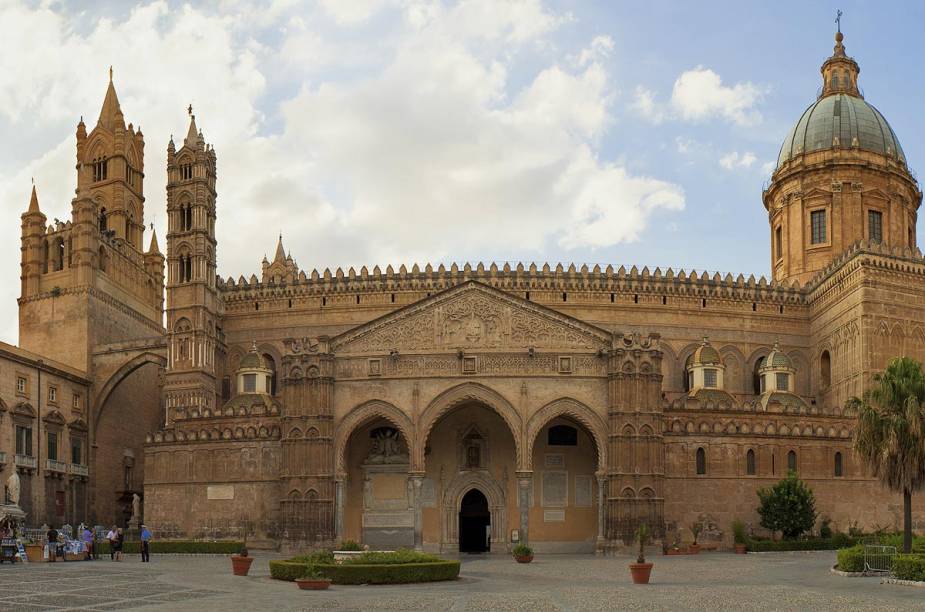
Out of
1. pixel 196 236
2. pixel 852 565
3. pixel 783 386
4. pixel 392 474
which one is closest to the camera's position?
pixel 852 565

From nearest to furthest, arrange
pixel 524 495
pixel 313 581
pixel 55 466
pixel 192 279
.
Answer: pixel 313 581, pixel 524 495, pixel 55 466, pixel 192 279

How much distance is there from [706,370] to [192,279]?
26831 mm

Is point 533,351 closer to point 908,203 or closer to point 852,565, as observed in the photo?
point 852,565

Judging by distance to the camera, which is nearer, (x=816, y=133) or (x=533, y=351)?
(x=533, y=351)

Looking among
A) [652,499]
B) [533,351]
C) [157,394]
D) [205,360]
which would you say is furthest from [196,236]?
[652,499]

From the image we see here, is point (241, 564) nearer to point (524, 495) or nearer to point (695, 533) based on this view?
point (524, 495)

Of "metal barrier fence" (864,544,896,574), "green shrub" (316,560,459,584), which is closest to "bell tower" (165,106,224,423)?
"green shrub" (316,560,459,584)

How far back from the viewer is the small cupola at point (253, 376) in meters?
57.2

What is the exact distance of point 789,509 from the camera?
48344mm

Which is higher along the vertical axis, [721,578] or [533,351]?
[533,351]

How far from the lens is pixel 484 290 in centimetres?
5122

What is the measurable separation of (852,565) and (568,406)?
18063mm

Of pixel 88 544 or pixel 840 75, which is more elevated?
pixel 840 75

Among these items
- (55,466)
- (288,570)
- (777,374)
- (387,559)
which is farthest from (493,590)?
(55,466)
